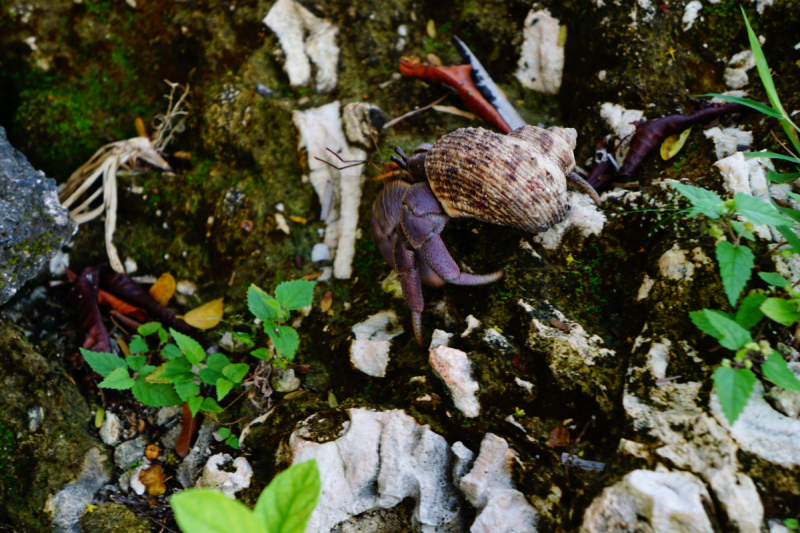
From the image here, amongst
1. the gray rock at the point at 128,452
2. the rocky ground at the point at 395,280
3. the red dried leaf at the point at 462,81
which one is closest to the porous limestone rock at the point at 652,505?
the rocky ground at the point at 395,280

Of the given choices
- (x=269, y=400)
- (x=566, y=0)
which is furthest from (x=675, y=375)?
(x=566, y=0)

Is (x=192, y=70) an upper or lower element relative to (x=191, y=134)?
upper

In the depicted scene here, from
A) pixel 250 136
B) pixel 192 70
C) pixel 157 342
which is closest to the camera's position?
pixel 157 342

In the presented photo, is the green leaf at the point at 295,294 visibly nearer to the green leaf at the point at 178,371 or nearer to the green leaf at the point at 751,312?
the green leaf at the point at 178,371

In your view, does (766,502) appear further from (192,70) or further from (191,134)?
(192,70)

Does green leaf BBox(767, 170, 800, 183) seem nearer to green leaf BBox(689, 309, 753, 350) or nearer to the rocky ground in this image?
the rocky ground

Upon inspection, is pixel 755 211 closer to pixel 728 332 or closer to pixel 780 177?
pixel 728 332
